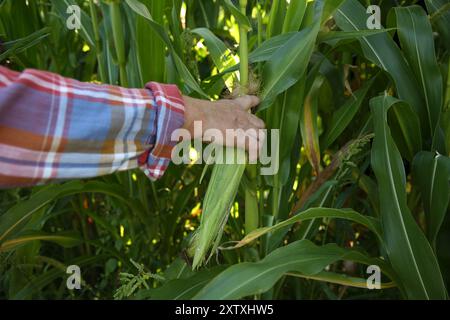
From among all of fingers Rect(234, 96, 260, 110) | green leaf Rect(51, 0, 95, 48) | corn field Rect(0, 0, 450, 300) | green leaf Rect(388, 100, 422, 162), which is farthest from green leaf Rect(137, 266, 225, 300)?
green leaf Rect(51, 0, 95, 48)

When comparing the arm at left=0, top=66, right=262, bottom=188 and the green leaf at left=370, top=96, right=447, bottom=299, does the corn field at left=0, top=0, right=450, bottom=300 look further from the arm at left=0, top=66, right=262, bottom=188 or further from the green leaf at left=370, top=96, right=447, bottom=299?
the arm at left=0, top=66, right=262, bottom=188

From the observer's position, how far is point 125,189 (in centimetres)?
106

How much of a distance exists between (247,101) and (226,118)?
0.06 metres

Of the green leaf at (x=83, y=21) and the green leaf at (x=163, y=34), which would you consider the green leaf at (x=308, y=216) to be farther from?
the green leaf at (x=83, y=21)

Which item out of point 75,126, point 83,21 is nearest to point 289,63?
point 75,126

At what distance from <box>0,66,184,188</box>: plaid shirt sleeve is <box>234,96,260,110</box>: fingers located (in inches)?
3.5

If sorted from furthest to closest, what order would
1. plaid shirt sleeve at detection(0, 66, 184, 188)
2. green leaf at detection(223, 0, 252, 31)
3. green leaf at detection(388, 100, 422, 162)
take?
green leaf at detection(388, 100, 422, 162) < green leaf at detection(223, 0, 252, 31) < plaid shirt sleeve at detection(0, 66, 184, 188)

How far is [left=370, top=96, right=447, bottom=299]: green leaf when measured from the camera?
0.75 meters

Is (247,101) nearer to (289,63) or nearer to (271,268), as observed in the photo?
(289,63)

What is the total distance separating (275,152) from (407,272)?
228 mm

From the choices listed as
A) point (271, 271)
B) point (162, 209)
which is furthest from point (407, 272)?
point (162, 209)

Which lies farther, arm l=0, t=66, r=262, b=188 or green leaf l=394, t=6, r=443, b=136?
green leaf l=394, t=6, r=443, b=136

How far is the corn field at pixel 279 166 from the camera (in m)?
0.75

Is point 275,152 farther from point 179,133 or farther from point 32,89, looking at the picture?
point 32,89
